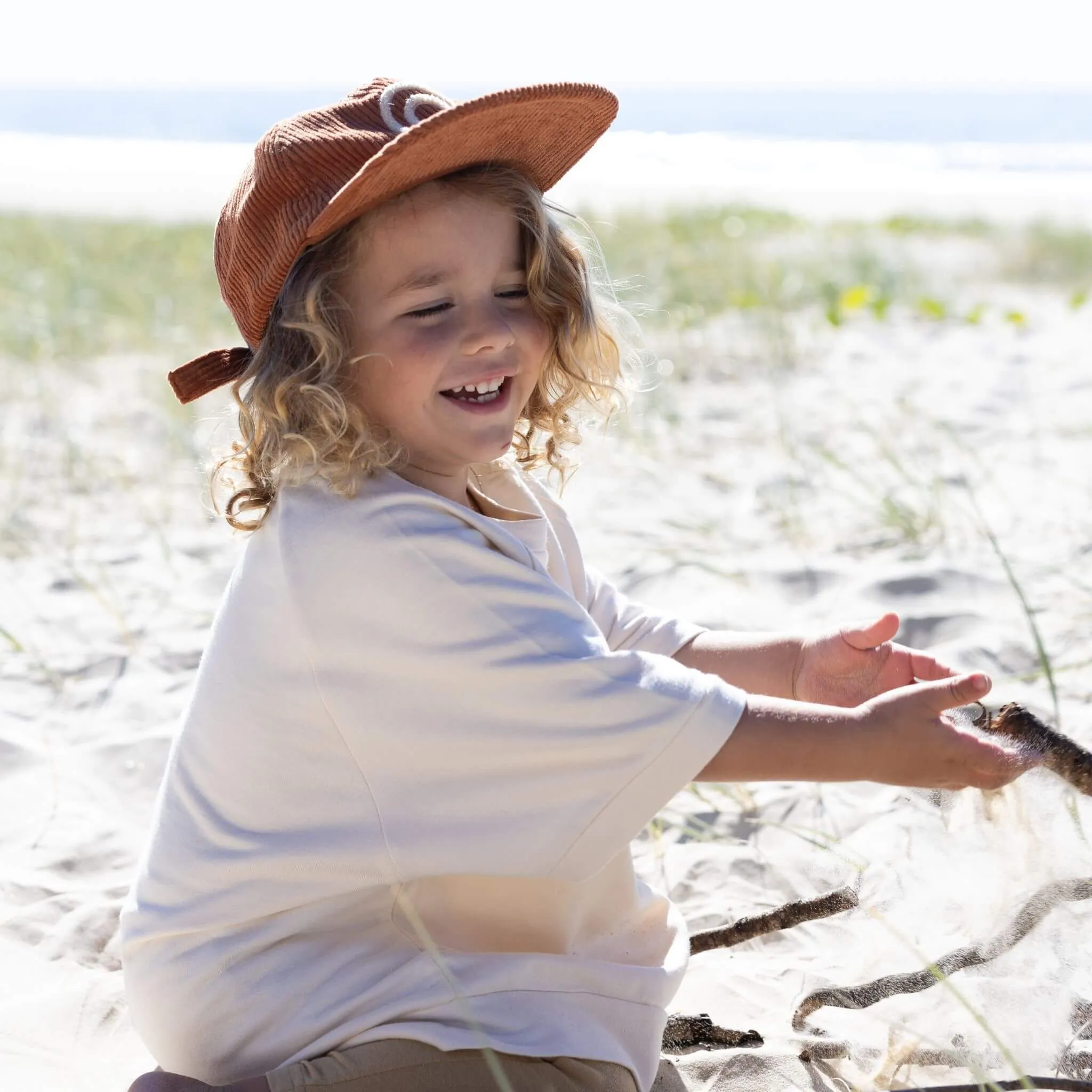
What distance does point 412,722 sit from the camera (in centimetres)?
133

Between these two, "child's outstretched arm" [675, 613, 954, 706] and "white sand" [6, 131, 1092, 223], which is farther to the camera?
"white sand" [6, 131, 1092, 223]

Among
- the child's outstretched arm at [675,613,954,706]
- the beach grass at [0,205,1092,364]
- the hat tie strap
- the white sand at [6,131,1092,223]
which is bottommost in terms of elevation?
the white sand at [6,131,1092,223]

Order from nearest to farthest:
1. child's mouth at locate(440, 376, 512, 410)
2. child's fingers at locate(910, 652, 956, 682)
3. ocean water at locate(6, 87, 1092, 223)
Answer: child's mouth at locate(440, 376, 512, 410), child's fingers at locate(910, 652, 956, 682), ocean water at locate(6, 87, 1092, 223)

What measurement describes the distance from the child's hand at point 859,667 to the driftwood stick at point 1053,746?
26 centimetres

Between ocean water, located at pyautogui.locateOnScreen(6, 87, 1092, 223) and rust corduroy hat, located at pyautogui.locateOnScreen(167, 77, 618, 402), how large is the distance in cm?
257

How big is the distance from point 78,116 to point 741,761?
32100 mm

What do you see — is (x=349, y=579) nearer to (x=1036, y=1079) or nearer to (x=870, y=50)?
(x=1036, y=1079)

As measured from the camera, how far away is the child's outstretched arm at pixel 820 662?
1.67 meters

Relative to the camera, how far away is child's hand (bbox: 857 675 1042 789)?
131cm

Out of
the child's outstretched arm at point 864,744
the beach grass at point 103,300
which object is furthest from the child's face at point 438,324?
the beach grass at point 103,300

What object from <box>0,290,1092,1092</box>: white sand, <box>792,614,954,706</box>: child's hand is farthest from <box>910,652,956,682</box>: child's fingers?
<box>0,290,1092,1092</box>: white sand

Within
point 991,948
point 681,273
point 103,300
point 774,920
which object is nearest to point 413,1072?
point 774,920

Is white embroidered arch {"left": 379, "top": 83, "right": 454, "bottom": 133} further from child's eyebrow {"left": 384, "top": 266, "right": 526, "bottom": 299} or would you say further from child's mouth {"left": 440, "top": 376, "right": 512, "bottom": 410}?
child's mouth {"left": 440, "top": 376, "right": 512, "bottom": 410}

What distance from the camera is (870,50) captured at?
117ft
